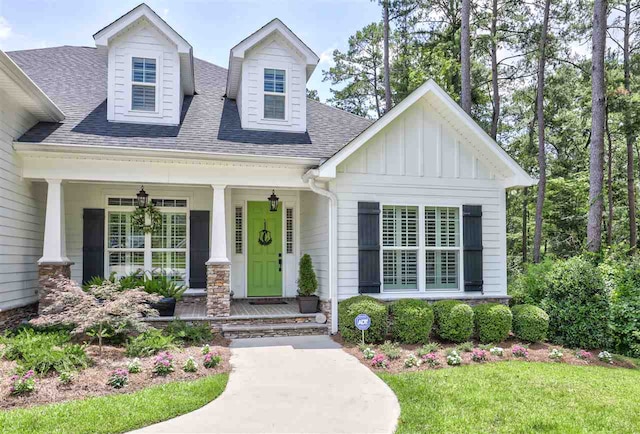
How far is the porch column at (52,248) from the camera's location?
7.49 m

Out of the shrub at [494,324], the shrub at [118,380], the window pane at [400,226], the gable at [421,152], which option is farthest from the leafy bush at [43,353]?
the shrub at [494,324]

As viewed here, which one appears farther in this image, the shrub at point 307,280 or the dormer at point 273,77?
the dormer at point 273,77

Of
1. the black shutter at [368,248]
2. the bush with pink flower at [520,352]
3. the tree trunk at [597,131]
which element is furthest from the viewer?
the tree trunk at [597,131]

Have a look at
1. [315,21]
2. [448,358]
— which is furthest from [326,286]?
[315,21]

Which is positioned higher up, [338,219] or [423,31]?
[423,31]

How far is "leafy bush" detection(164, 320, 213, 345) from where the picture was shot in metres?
7.08

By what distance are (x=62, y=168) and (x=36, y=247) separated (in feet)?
5.88

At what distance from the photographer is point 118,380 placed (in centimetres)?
509

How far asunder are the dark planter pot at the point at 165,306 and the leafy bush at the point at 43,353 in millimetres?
1642

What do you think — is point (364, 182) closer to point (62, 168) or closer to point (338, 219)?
point (338, 219)

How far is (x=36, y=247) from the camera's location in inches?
332

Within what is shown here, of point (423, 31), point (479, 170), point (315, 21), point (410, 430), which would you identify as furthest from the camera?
point (423, 31)

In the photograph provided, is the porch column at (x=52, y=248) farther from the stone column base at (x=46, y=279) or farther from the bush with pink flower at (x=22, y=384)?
the bush with pink flower at (x=22, y=384)

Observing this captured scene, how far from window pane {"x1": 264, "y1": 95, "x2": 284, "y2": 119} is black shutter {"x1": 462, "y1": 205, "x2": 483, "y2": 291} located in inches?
172
